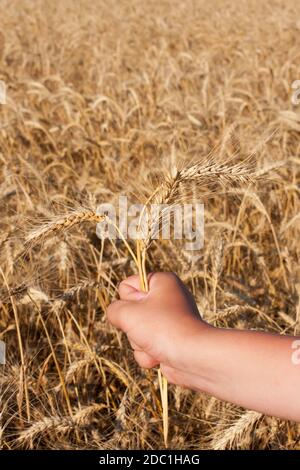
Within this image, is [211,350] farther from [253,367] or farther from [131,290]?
[131,290]

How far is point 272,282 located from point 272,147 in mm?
1194

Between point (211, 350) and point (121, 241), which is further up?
point (121, 241)

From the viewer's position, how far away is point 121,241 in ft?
8.13

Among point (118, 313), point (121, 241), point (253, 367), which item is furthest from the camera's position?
point (121, 241)

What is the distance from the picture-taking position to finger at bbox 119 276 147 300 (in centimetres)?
114

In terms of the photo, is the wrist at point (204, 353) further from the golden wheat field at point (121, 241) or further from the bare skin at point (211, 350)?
the golden wheat field at point (121, 241)

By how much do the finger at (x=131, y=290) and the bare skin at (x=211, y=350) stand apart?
0.01 meters

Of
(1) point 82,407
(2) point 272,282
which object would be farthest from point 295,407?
(2) point 272,282

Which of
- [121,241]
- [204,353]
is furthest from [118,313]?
[121,241]

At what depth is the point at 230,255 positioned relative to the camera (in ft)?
8.60

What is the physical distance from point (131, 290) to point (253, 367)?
0.32 meters

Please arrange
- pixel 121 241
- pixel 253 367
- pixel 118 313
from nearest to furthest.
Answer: pixel 253 367 → pixel 118 313 → pixel 121 241

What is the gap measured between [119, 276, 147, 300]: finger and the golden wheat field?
0.16m

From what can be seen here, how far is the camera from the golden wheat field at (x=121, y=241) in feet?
5.77
